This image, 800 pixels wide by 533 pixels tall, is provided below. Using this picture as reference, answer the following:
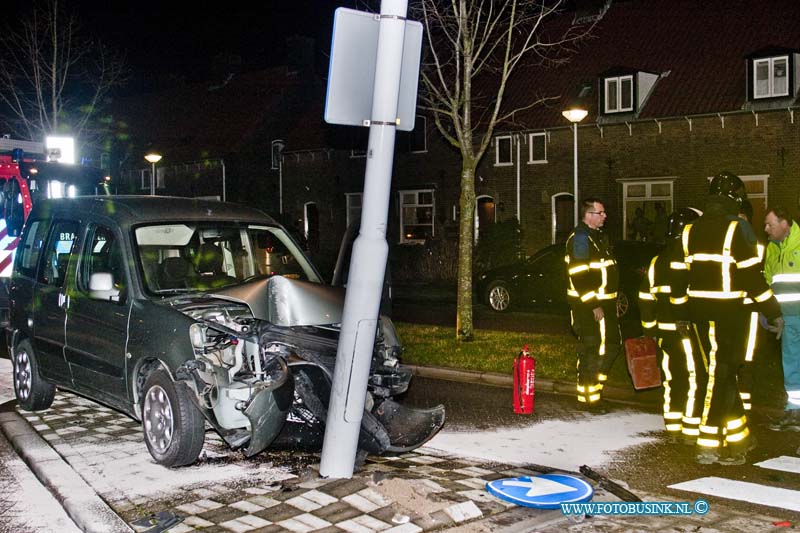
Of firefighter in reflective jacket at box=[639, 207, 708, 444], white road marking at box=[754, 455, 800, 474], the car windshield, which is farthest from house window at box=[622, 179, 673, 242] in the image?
white road marking at box=[754, 455, 800, 474]

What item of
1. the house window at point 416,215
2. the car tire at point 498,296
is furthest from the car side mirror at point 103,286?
the house window at point 416,215

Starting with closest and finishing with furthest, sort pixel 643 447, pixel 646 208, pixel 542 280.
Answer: pixel 643 447 < pixel 542 280 < pixel 646 208

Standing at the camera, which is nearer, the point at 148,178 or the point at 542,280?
the point at 542,280

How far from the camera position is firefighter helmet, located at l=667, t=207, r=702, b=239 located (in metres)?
7.34

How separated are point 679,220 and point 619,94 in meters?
22.3

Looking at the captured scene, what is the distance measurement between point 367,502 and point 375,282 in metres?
1.33

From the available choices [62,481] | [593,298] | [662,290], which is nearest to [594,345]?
[593,298]

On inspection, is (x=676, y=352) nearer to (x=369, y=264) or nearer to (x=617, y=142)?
(x=369, y=264)

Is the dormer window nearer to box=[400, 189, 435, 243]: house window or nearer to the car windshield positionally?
box=[400, 189, 435, 243]: house window

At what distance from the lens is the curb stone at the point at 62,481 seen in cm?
528

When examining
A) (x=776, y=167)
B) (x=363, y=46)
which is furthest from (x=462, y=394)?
(x=776, y=167)

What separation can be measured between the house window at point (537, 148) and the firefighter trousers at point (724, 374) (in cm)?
2425

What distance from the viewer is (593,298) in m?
8.48

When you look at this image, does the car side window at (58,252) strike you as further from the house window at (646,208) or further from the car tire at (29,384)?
the house window at (646,208)
